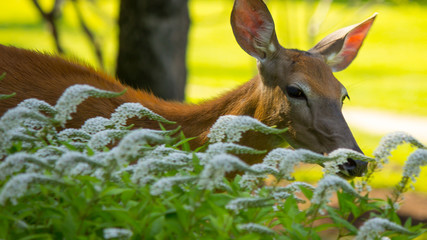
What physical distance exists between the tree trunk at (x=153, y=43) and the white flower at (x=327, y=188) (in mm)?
5340

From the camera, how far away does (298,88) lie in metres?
4.55

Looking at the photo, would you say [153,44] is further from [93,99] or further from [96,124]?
[96,124]

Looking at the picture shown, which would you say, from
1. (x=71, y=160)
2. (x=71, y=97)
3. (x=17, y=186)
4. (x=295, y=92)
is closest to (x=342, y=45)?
(x=295, y=92)

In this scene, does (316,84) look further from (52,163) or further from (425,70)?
(425,70)

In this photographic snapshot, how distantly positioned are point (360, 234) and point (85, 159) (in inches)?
44.0

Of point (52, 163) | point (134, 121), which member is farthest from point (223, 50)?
point (52, 163)

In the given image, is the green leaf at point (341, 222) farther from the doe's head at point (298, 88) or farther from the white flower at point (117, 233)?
the doe's head at point (298, 88)

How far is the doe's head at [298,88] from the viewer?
443 centimetres

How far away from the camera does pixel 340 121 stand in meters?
4.45

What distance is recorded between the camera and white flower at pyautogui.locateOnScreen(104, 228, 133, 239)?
221 centimetres

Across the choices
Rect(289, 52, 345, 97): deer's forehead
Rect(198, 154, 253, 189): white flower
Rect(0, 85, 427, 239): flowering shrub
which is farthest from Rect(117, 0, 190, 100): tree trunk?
Rect(198, 154, 253, 189): white flower

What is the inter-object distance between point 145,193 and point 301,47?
1970cm

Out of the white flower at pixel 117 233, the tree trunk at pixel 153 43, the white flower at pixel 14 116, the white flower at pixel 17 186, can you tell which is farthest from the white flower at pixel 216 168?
the tree trunk at pixel 153 43

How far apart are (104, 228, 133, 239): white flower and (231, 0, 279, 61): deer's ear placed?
2844 mm
